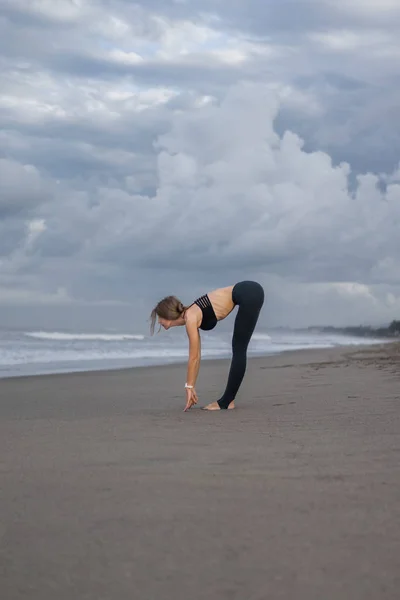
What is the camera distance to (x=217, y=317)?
7.02m

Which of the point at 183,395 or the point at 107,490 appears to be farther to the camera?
the point at 183,395

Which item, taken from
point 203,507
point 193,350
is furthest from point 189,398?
point 203,507

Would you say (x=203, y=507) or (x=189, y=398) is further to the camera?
(x=189, y=398)

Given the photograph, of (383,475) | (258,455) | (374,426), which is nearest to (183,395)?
(374,426)

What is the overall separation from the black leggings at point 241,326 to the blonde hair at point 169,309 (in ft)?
1.79

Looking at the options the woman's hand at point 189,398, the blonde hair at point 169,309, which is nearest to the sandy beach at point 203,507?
the woman's hand at point 189,398

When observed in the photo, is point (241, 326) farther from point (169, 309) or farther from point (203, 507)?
point (203, 507)

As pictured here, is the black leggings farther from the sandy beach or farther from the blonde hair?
the sandy beach

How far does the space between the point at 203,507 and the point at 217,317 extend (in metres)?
4.11

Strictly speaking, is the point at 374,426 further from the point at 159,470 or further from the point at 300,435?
the point at 159,470

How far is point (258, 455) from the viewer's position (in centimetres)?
405

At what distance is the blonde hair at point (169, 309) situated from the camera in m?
6.93

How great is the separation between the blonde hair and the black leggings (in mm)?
547

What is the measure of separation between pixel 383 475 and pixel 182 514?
43.9 inches
